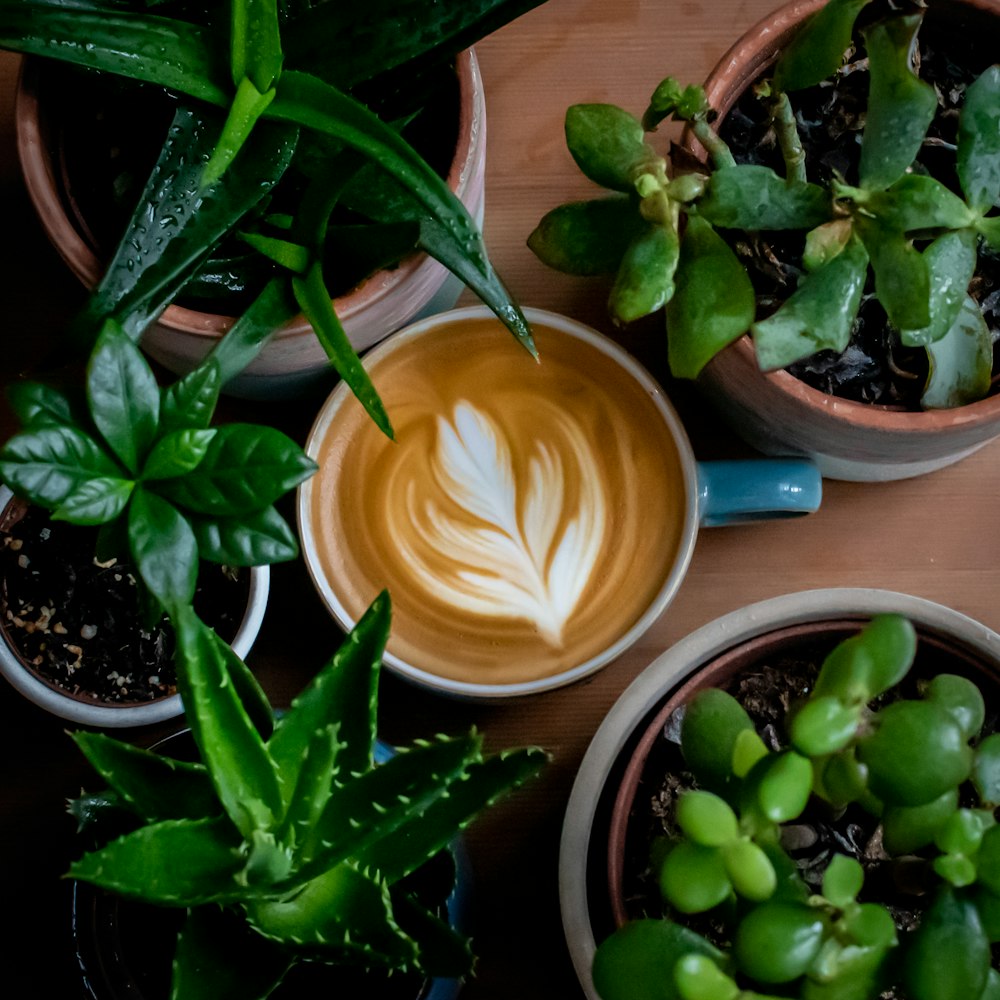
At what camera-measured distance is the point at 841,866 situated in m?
0.44

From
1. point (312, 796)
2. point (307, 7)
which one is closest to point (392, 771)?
point (312, 796)

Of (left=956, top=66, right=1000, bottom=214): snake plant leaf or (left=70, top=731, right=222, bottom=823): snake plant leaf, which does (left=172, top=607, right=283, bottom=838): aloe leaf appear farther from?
(left=956, top=66, right=1000, bottom=214): snake plant leaf

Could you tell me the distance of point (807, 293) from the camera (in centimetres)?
56

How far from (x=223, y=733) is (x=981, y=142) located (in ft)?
1.44

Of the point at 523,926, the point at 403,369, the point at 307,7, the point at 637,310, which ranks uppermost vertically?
the point at 307,7

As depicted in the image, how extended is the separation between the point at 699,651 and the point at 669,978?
8.1 inches

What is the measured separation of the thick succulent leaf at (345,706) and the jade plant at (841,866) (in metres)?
0.15

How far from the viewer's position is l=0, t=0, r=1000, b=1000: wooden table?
800mm

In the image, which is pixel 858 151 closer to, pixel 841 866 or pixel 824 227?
pixel 824 227

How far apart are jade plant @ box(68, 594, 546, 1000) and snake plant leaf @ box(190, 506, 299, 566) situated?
2.3 inches

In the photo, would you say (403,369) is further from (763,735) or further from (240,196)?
(763,735)

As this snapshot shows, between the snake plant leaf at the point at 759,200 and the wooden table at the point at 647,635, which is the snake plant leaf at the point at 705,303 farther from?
the wooden table at the point at 647,635

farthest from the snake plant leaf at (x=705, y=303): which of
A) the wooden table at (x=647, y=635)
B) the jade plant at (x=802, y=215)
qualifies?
the wooden table at (x=647, y=635)

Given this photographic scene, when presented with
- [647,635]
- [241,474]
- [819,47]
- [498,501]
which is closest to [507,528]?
[498,501]
